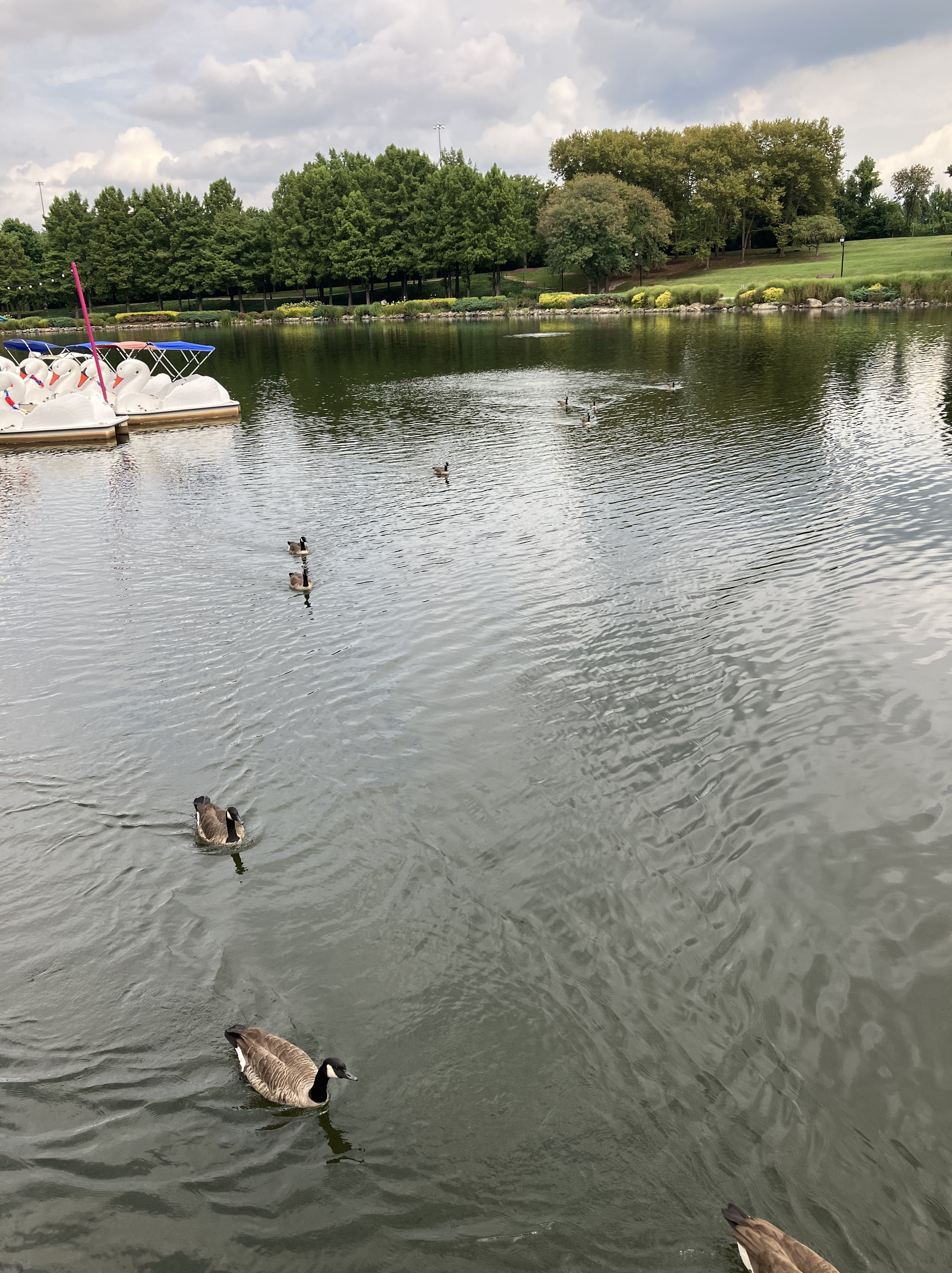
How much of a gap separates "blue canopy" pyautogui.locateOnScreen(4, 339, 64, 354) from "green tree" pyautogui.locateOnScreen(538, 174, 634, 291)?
64299mm

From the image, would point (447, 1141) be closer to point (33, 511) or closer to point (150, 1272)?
point (150, 1272)

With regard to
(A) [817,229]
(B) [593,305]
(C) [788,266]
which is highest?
(A) [817,229]

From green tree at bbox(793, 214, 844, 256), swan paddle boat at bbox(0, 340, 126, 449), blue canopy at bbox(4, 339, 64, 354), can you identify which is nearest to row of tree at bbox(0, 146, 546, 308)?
green tree at bbox(793, 214, 844, 256)

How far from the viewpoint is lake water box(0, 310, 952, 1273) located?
255 inches

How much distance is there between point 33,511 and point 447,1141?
26276 millimetres

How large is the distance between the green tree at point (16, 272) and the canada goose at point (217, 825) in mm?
150466

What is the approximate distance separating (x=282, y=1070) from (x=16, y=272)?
15791 cm

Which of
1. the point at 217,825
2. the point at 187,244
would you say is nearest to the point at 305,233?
the point at 187,244

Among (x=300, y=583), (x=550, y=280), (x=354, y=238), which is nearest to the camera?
(x=300, y=583)

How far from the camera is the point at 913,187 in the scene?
146375 mm

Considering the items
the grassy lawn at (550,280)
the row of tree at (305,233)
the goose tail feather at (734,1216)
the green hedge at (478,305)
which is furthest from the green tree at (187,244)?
the goose tail feather at (734,1216)

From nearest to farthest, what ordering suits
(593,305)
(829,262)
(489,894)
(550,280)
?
1. (489,894)
2. (593,305)
3. (829,262)
4. (550,280)

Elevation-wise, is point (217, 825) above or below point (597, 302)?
below

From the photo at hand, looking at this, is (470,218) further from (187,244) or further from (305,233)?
(187,244)
